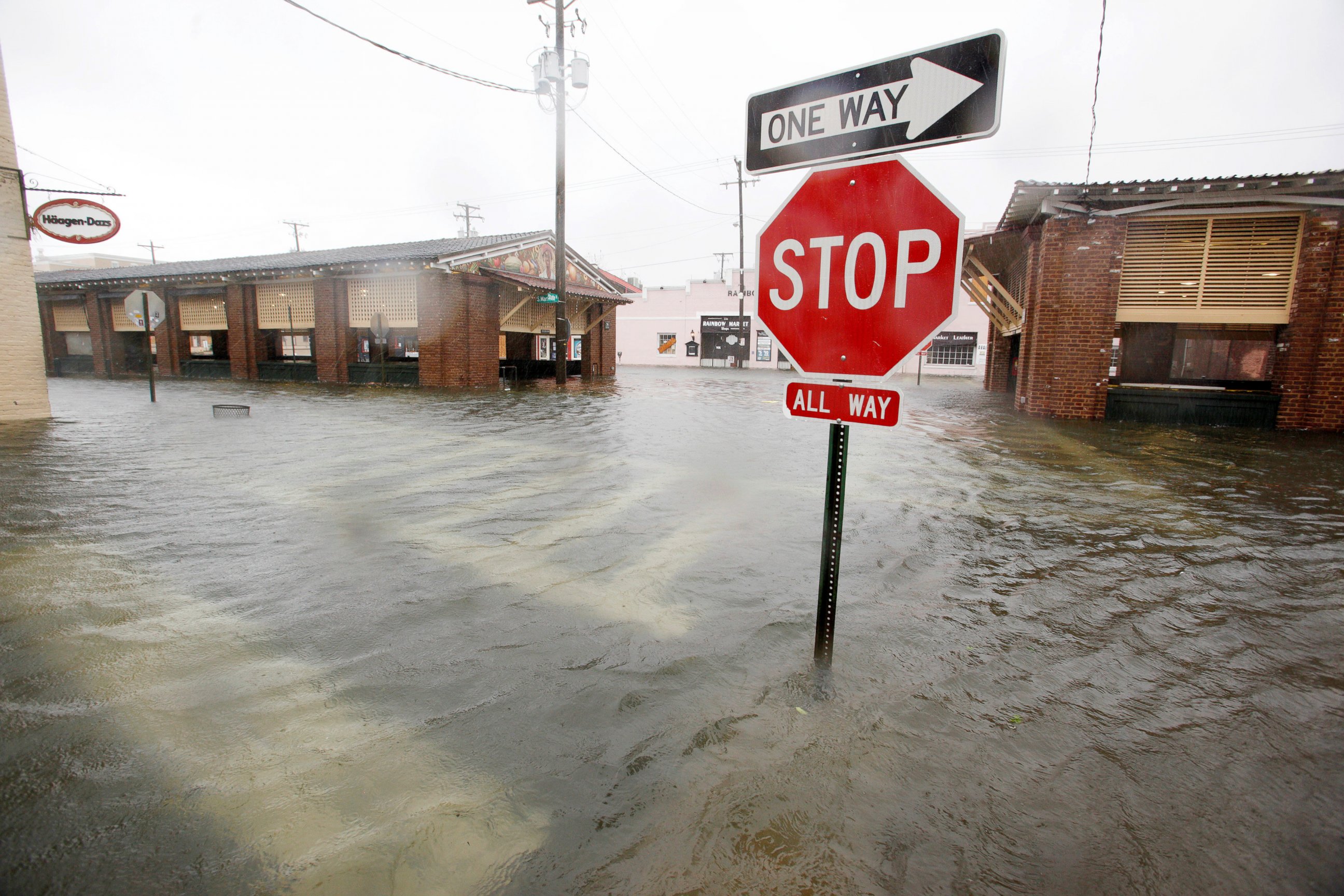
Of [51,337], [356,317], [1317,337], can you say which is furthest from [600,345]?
[51,337]

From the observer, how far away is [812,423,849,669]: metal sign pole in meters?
2.48

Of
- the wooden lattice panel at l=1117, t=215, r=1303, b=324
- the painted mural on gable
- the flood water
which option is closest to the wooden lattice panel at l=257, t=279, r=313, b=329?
the painted mural on gable

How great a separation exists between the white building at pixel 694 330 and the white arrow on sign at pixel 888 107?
123 feet

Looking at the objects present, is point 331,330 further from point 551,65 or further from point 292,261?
point 551,65

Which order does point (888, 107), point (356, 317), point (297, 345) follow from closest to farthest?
point (888, 107) < point (356, 317) < point (297, 345)

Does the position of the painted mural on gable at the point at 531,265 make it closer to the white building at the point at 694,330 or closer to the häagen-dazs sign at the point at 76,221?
the häagen-dazs sign at the point at 76,221

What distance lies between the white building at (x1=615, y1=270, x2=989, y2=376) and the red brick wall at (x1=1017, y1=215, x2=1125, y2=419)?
26535 millimetres

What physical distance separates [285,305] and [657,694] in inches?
1031

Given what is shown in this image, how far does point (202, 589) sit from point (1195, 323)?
1697 centimetres

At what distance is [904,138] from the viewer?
226 centimetres

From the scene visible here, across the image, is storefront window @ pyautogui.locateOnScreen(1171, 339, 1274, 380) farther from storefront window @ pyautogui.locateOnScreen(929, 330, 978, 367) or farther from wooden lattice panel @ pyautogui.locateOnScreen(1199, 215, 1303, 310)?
storefront window @ pyautogui.locateOnScreen(929, 330, 978, 367)

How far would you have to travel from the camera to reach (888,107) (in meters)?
2.29

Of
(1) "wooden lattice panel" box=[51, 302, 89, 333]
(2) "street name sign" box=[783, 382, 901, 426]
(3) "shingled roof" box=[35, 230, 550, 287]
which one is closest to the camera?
(2) "street name sign" box=[783, 382, 901, 426]

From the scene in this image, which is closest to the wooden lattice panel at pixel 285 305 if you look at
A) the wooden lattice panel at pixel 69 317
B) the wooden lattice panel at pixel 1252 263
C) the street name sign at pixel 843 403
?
the wooden lattice panel at pixel 69 317
